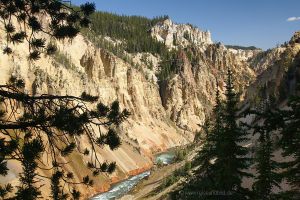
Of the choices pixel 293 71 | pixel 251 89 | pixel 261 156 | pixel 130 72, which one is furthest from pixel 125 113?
pixel 251 89

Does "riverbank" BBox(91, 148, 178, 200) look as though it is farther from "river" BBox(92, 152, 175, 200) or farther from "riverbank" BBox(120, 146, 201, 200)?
"riverbank" BBox(120, 146, 201, 200)

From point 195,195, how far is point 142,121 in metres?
106

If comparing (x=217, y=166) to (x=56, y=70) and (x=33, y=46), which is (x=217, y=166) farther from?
(x=56, y=70)

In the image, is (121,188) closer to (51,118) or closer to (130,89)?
(51,118)

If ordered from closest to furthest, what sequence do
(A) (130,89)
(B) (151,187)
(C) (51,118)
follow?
(C) (51,118) < (B) (151,187) < (A) (130,89)

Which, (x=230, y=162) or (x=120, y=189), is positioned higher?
(x=230, y=162)

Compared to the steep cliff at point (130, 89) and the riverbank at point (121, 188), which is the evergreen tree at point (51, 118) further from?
the riverbank at point (121, 188)

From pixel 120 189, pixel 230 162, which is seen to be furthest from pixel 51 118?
pixel 120 189

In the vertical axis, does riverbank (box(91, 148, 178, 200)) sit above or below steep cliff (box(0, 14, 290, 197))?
below

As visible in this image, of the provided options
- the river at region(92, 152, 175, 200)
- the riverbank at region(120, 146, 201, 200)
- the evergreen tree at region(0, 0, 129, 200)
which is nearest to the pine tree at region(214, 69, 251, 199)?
the evergreen tree at region(0, 0, 129, 200)

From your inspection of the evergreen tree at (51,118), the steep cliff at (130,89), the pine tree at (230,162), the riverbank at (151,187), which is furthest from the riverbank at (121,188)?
the evergreen tree at (51,118)


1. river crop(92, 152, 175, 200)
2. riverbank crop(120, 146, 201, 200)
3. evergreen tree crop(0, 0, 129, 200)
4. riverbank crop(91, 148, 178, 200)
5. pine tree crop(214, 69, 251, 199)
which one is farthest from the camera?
riverbank crop(91, 148, 178, 200)

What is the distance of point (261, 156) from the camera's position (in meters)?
30.5

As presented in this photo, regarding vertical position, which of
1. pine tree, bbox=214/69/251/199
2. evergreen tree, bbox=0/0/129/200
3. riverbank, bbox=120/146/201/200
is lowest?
riverbank, bbox=120/146/201/200
